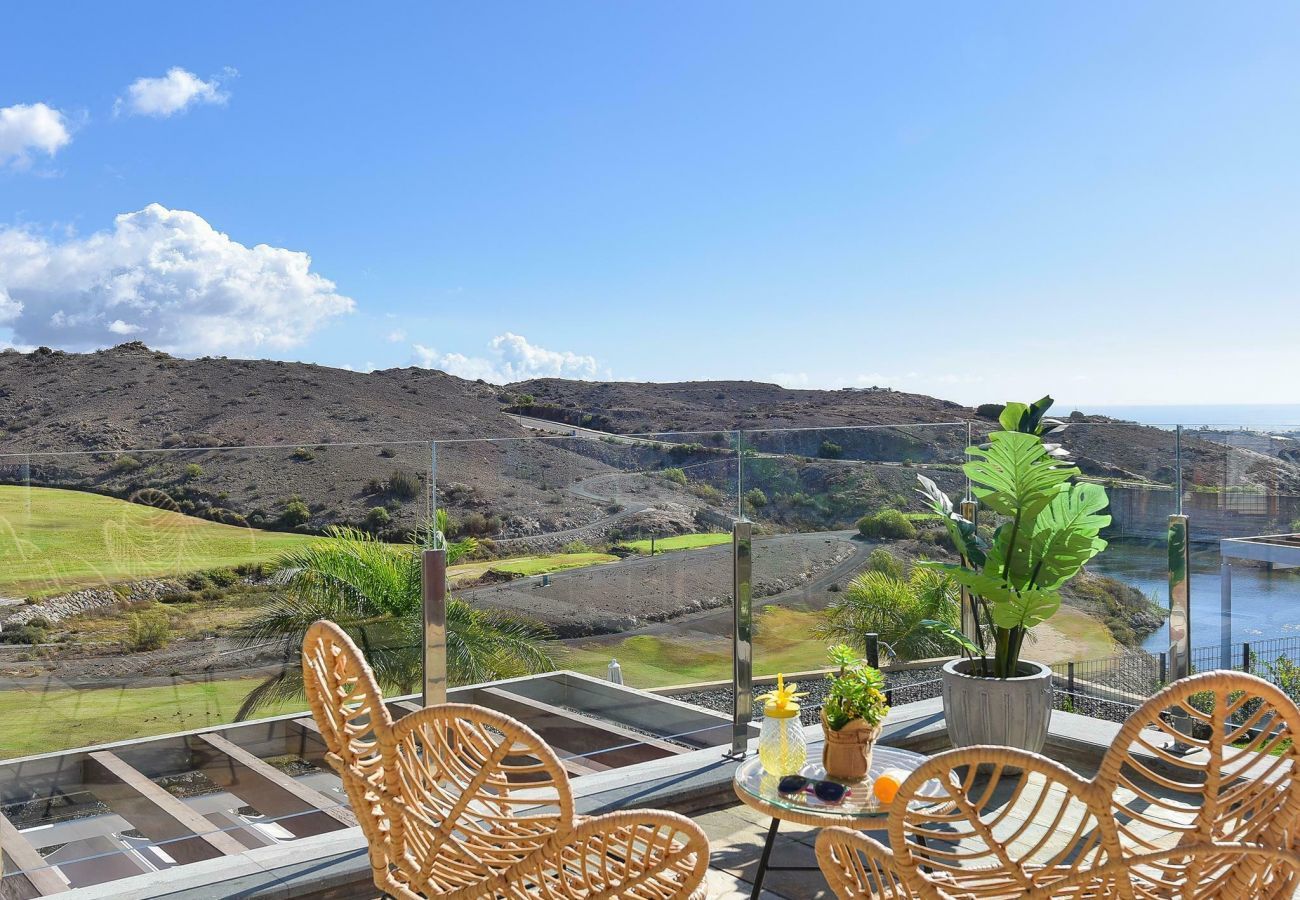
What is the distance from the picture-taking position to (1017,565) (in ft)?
13.1

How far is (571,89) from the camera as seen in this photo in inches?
438

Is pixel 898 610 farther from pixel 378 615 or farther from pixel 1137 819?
pixel 1137 819

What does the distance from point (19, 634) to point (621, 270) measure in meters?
17.6

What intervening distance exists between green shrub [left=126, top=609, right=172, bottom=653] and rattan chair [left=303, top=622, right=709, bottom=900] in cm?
141

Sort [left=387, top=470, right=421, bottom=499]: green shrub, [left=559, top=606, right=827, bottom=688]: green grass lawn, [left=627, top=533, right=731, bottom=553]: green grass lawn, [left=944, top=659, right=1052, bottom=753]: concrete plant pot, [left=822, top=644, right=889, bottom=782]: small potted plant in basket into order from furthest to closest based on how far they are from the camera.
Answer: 1. [left=627, top=533, right=731, bottom=553]: green grass lawn
2. [left=559, top=606, right=827, bottom=688]: green grass lawn
3. [left=944, top=659, right=1052, bottom=753]: concrete plant pot
4. [left=387, top=470, right=421, bottom=499]: green shrub
5. [left=822, top=644, right=889, bottom=782]: small potted plant in basket

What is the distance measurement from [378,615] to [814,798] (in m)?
1.58

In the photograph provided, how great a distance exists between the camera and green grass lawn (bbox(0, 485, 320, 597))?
2.80 meters

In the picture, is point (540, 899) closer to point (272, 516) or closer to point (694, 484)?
point (272, 516)

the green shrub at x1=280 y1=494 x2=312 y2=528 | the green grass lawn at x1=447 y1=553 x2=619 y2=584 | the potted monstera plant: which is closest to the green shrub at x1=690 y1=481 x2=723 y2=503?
the green grass lawn at x1=447 y1=553 x2=619 y2=584

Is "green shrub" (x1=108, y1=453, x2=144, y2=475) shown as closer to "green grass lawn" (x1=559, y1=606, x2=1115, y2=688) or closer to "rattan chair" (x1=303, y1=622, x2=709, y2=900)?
"rattan chair" (x1=303, y1=622, x2=709, y2=900)

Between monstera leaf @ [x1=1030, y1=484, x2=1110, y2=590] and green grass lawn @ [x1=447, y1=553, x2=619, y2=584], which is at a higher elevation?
monstera leaf @ [x1=1030, y1=484, x2=1110, y2=590]

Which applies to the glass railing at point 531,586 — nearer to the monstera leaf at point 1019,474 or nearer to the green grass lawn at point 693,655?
the green grass lawn at point 693,655

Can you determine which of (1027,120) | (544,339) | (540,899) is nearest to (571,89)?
(1027,120)

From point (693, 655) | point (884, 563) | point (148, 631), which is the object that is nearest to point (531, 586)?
point (693, 655)
